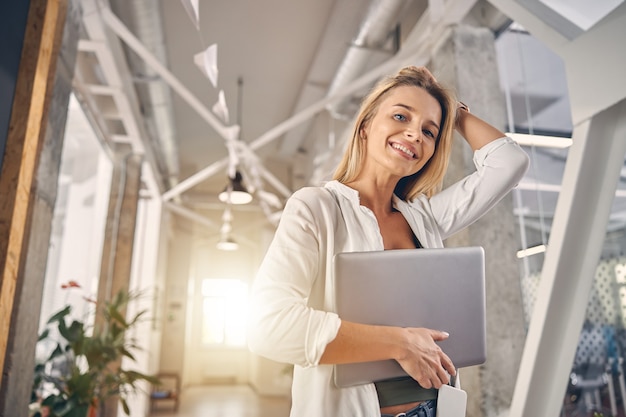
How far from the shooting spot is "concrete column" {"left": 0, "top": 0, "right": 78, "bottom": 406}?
1705mm

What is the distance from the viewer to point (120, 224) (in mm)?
5395

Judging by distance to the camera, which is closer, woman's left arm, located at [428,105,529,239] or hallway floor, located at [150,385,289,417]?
woman's left arm, located at [428,105,529,239]

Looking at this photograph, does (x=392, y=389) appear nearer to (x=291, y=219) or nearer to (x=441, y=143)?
(x=291, y=219)

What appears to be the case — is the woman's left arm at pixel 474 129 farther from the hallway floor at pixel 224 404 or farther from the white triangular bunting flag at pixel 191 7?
the hallway floor at pixel 224 404

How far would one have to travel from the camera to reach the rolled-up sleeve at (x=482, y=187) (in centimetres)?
80

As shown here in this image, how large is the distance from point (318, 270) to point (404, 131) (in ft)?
0.85

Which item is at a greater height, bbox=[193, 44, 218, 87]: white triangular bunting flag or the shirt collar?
bbox=[193, 44, 218, 87]: white triangular bunting flag

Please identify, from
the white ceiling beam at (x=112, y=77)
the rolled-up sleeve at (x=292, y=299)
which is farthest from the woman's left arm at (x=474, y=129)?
the white ceiling beam at (x=112, y=77)

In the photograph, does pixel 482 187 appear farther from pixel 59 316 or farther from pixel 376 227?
pixel 59 316

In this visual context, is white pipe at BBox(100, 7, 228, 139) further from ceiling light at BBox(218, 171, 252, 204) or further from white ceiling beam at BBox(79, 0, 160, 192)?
ceiling light at BBox(218, 171, 252, 204)

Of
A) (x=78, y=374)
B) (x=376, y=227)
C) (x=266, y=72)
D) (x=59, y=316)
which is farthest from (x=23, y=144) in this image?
(x=78, y=374)

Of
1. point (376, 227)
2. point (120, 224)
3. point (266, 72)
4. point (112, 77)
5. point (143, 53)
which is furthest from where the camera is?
point (120, 224)

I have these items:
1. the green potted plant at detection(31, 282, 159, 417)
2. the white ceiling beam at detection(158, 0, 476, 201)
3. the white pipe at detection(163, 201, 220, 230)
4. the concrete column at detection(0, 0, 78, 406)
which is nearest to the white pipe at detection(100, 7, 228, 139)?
the white ceiling beam at detection(158, 0, 476, 201)

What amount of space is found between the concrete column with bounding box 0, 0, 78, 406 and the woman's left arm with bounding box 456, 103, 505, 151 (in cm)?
165
